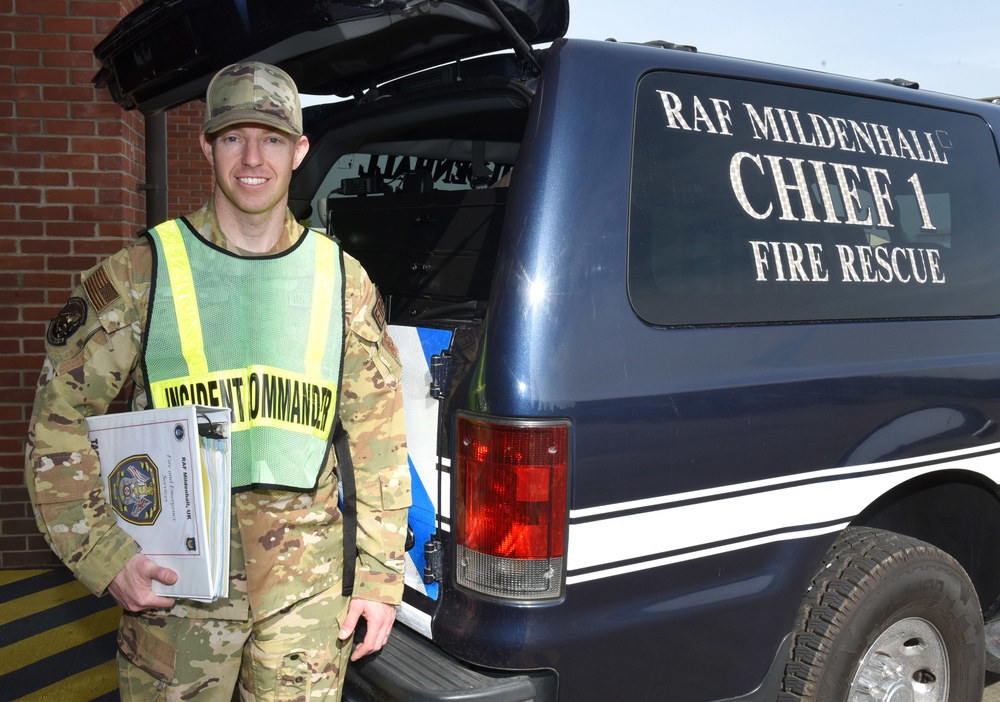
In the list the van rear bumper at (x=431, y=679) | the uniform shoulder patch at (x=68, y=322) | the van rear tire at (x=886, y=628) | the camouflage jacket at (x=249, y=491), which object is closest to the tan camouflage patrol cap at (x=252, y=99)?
the camouflage jacket at (x=249, y=491)

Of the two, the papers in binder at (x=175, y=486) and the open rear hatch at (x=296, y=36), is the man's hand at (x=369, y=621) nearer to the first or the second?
the papers in binder at (x=175, y=486)

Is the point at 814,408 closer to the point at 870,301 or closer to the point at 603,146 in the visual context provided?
the point at 870,301

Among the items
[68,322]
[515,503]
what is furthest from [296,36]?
[515,503]

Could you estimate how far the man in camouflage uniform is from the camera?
1.85 m

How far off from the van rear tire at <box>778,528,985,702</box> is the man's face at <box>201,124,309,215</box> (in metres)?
1.75

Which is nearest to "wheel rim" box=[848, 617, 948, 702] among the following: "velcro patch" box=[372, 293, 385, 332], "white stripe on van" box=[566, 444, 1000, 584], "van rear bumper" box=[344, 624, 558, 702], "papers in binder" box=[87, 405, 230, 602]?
"white stripe on van" box=[566, 444, 1000, 584]

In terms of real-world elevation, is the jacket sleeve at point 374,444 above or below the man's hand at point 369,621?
above

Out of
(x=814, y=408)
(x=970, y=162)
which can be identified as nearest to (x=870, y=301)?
(x=814, y=408)

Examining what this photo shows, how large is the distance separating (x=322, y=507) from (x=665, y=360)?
0.86 m

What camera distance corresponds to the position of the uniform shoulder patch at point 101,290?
1.88m

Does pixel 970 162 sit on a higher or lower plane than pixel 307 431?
higher

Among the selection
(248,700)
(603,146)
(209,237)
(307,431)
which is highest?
(603,146)

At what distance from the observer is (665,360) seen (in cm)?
217

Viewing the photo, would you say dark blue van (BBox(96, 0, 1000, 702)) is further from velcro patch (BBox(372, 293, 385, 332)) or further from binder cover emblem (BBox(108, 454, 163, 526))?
binder cover emblem (BBox(108, 454, 163, 526))
